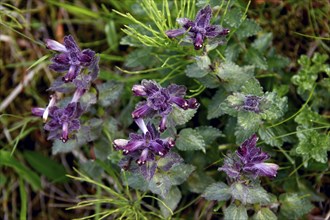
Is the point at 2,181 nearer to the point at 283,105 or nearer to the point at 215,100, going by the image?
the point at 215,100

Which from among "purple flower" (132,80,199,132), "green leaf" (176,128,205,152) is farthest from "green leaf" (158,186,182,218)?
"purple flower" (132,80,199,132)

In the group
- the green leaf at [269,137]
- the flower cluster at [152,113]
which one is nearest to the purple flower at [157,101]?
the flower cluster at [152,113]

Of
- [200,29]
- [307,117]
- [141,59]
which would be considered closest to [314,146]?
[307,117]

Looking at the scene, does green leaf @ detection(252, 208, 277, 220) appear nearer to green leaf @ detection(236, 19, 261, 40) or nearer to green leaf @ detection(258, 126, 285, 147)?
green leaf @ detection(258, 126, 285, 147)

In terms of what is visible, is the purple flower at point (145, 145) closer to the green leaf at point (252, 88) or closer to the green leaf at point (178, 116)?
the green leaf at point (178, 116)

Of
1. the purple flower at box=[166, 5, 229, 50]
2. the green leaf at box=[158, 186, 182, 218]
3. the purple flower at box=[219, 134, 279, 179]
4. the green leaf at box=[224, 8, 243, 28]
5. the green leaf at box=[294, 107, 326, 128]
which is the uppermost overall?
the purple flower at box=[166, 5, 229, 50]

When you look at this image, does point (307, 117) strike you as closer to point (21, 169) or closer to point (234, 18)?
point (234, 18)
